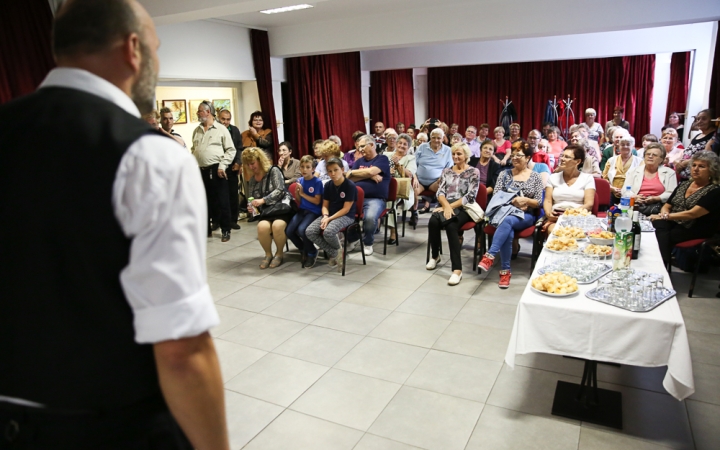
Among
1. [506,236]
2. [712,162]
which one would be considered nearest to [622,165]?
[712,162]

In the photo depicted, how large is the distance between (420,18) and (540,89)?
5.11 metres

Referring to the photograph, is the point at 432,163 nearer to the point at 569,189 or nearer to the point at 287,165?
the point at 287,165

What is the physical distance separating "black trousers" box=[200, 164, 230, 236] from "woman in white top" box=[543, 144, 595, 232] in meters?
3.52

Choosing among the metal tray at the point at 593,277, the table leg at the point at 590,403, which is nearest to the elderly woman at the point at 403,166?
the metal tray at the point at 593,277

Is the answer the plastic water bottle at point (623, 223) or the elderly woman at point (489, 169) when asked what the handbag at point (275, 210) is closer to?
the elderly woman at point (489, 169)

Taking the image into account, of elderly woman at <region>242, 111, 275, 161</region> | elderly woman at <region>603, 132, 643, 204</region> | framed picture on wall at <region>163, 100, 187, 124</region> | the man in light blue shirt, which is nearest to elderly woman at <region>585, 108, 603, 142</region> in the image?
elderly woman at <region>603, 132, 643, 204</region>

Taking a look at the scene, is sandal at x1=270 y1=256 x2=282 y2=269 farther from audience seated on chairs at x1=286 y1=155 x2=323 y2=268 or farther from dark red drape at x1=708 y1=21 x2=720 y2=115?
dark red drape at x1=708 y1=21 x2=720 y2=115

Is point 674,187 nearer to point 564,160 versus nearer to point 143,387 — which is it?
point 564,160

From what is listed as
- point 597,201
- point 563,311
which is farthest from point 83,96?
point 597,201

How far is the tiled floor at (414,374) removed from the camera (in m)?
2.27

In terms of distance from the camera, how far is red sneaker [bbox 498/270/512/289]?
13.4 feet

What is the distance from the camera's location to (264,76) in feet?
24.3

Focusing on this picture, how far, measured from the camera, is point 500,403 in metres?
2.51

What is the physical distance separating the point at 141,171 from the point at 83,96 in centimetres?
17
